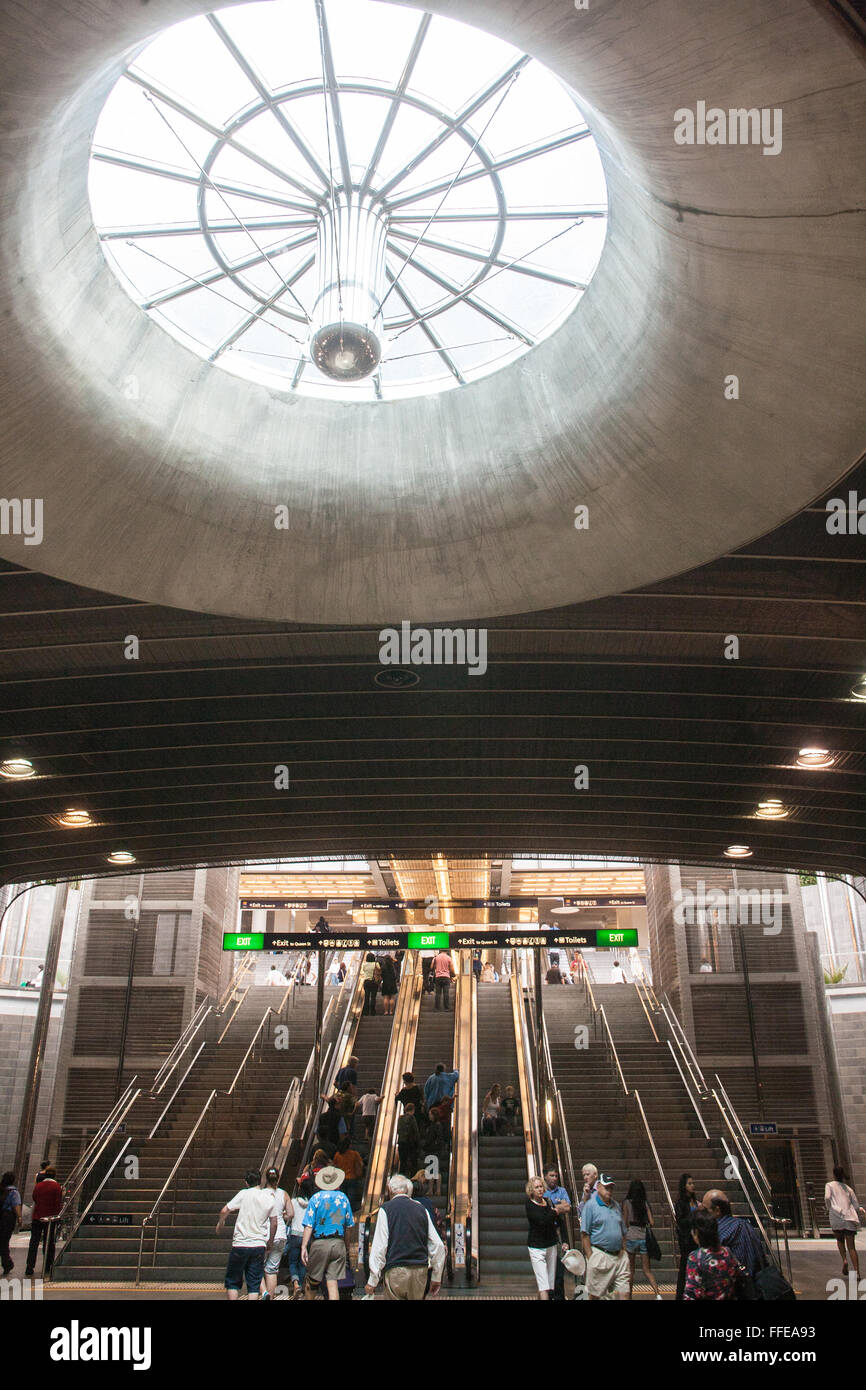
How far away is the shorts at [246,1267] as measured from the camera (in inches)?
403

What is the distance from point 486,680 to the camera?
1367 centimetres

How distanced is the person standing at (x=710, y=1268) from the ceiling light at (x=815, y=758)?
386 inches

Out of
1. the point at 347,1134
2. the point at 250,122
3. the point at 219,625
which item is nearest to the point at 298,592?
the point at 219,625

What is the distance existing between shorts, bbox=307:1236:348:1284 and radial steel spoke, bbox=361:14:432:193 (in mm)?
9604

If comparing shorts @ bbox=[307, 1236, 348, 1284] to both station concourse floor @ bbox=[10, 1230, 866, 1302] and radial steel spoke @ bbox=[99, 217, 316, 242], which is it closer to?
station concourse floor @ bbox=[10, 1230, 866, 1302]

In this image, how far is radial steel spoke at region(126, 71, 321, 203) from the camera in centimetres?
880

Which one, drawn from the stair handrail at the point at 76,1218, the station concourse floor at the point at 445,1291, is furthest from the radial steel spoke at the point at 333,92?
the stair handrail at the point at 76,1218

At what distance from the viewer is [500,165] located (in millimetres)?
9492

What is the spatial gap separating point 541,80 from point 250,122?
257cm

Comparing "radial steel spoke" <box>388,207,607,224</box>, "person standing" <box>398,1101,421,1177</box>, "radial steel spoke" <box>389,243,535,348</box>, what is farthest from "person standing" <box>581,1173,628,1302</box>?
"radial steel spoke" <box>388,207,607,224</box>

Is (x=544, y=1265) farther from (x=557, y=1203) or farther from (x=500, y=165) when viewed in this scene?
(x=500, y=165)

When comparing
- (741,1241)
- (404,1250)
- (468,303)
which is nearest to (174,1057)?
(404,1250)

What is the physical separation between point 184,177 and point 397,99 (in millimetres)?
2108
